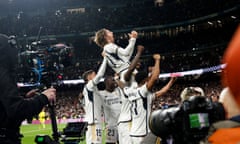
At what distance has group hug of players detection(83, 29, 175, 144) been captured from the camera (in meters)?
6.47

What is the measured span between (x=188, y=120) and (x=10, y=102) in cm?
166

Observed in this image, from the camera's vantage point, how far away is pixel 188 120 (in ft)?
5.74

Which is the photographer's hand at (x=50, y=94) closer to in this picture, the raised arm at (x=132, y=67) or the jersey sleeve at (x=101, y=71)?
the raised arm at (x=132, y=67)

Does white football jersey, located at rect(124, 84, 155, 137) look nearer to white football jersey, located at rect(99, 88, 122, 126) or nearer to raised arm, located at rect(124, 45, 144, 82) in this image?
raised arm, located at rect(124, 45, 144, 82)

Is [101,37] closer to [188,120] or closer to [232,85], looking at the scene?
[188,120]

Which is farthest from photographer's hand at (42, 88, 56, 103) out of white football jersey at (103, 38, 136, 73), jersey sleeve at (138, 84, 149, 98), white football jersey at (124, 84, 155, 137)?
white football jersey at (103, 38, 136, 73)

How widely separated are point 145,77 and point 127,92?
460mm

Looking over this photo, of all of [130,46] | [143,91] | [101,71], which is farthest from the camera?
[101,71]

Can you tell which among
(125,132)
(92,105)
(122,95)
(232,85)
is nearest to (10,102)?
(232,85)

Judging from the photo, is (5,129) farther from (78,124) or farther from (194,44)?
(194,44)

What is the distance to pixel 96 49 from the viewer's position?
154 feet

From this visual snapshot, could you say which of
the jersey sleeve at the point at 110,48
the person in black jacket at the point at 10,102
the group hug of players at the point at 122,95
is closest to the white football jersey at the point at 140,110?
the group hug of players at the point at 122,95

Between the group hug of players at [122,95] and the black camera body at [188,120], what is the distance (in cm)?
328

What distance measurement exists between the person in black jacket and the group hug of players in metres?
2.29
